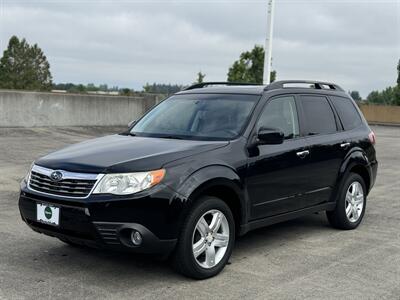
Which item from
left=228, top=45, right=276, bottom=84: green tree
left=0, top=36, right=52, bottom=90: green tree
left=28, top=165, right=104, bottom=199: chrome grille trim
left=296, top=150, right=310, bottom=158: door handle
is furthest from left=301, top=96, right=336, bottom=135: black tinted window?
left=0, top=36, right=52, bottom=90: green tree

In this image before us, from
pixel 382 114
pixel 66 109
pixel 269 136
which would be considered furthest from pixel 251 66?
pixel 269 136

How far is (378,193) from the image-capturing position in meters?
10.2

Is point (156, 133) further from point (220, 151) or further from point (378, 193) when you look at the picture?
point (378, 193)

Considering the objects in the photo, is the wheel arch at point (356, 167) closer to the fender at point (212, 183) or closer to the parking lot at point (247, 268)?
the parking lot at point (247, 268)

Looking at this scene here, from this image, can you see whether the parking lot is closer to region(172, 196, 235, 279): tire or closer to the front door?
region(172, 196, 235, 279): tire

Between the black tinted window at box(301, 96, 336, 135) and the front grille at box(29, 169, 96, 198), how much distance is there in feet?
9.19

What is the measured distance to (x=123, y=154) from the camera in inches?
197

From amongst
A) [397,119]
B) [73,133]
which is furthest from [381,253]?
[397,119]

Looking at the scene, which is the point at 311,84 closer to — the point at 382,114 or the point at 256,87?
the point at 256,87

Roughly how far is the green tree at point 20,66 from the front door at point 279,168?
61844mm

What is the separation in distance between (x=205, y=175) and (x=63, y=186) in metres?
1.21

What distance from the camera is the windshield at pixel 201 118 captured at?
5.77 metres

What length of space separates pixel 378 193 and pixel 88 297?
22.8 feet

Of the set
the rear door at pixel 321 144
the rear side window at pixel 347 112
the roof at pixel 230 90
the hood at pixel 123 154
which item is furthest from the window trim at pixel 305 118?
the hood at pixel 123 154
